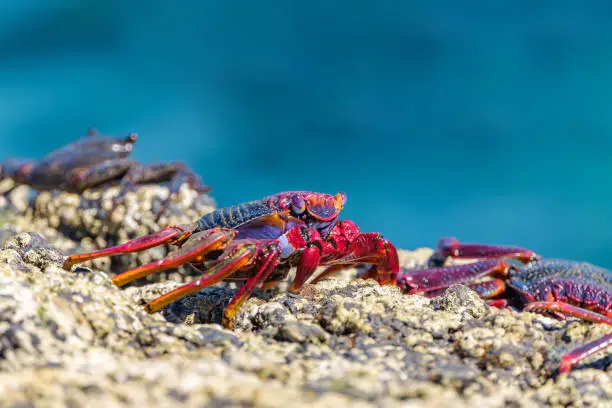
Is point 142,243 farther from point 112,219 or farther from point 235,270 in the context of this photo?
point 112,219

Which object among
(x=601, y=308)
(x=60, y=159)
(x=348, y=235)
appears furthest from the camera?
(x=60, y=159)

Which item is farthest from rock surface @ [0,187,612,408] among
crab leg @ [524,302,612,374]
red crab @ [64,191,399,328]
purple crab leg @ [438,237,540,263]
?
purple crab leg @ [438,237,540,263]

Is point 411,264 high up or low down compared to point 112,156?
down

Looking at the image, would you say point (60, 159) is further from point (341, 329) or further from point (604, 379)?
point (604, 379)

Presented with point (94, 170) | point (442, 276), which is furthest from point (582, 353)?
point (94, 170)

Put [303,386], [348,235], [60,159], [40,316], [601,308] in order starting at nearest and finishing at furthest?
[303,386] < [40,316] < [348,235] < [601,308] < [60,159]

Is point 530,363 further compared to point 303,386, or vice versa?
point 530,363

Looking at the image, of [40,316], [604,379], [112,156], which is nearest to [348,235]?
[604,379]
